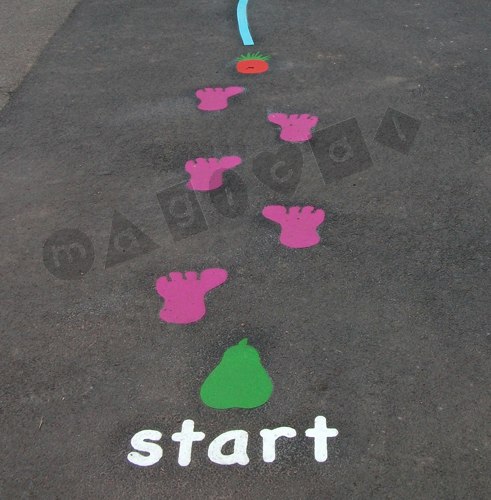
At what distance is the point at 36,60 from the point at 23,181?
7.98 ft

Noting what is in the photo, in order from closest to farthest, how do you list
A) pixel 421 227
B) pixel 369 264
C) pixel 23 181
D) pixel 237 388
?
1. pixel 237 388
2. pixel 369 264
3. pixel 421 227
4. pixel 23 181

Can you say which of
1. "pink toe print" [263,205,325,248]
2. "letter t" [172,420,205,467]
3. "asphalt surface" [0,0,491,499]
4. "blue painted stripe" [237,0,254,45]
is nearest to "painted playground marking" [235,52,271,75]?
"asphalt surface" [0,0,491,499]

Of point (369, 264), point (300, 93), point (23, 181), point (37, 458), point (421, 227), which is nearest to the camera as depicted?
point (37, 458)

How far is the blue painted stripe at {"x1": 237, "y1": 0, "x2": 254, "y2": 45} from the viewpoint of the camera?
7.00m

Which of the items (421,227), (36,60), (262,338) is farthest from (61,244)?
(36,60)

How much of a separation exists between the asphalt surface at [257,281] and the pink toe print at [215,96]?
116 mm

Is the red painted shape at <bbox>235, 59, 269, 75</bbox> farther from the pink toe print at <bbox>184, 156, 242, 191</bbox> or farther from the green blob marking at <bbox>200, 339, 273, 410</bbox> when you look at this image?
the green blob marking at <bbox>200, 339, 273, 410</bbox>

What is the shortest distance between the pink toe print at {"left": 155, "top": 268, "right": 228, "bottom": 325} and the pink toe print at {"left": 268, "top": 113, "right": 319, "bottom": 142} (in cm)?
170

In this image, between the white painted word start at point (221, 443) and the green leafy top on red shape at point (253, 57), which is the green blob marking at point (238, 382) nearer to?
the white painted word start at point (221, 443)

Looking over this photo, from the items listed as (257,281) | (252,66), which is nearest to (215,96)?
(252,66)

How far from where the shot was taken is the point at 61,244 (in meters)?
4.30

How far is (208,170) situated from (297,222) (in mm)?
922

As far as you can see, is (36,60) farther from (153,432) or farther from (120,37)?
(153,432)

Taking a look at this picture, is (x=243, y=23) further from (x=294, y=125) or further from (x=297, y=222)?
(x=297, y=222)
